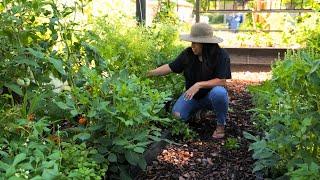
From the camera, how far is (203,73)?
167 inches

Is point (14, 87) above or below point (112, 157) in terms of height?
above

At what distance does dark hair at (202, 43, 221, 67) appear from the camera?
4.18 m

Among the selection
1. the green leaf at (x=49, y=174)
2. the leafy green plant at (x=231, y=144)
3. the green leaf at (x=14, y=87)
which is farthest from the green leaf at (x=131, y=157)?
the leafy green plant at (x=231, y=144)

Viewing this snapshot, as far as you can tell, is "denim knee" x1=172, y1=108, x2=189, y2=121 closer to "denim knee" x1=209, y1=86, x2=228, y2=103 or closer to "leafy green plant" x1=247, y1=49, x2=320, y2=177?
"denim knee" x1=209, y1=86, x2=228, y2=103

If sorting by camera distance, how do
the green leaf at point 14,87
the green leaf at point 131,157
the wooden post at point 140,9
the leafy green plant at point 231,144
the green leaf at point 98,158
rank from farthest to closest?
the wooden post at point 140,9, the leafy green plant at point 231,144, the green leaf at point 131,157, the green leaf at point 98,158, the green leaf at point 14,87

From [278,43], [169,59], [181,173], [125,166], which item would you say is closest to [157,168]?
[181,173]

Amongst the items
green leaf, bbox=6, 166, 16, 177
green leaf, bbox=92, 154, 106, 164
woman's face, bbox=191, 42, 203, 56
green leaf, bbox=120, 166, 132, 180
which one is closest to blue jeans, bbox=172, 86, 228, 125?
woman's face, bbox=191, 42, 203, 56

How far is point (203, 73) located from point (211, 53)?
21 cm

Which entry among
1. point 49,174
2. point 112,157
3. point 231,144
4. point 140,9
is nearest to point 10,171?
point 49,174

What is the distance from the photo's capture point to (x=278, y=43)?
8750mm

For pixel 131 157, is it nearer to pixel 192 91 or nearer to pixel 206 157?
pixel 206 157

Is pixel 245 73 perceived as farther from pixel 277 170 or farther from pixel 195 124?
pixel 277 170

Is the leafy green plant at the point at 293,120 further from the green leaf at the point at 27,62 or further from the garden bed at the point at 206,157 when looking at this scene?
the green leaf at the point at 27,62

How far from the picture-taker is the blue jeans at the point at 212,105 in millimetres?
4086
